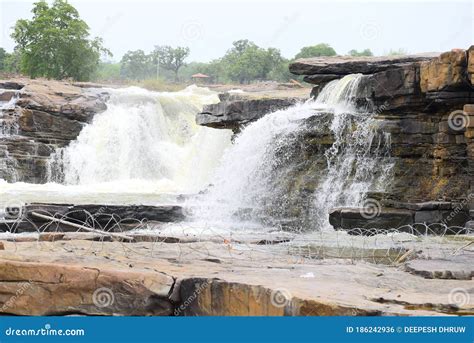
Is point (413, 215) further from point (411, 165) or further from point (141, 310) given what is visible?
point (141, 310)

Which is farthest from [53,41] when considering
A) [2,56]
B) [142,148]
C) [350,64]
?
[350,64]

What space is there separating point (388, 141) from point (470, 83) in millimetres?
2245

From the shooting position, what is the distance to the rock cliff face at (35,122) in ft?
83.9

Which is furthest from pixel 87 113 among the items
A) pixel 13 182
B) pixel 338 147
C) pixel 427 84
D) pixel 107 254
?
pixel 107 254

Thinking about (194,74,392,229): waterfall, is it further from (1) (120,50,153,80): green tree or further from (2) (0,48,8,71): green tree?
(1) (120,50,153,80): green tree

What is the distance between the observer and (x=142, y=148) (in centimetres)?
2842
